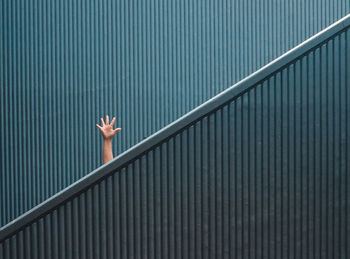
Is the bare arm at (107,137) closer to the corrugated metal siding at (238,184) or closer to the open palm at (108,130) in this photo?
the open palm at (108,130)

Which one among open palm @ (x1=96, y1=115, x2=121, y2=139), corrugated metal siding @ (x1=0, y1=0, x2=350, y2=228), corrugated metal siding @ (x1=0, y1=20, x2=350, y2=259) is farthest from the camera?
corrugated metal siding @ (x1=0, y1=0, x2=350, y2=228)

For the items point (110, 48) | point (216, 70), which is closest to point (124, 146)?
point (110, 48)

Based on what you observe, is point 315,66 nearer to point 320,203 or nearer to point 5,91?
point 320,203

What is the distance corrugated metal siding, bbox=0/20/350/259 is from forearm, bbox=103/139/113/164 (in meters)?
2.85

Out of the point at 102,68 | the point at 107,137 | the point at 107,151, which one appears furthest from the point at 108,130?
the point at 102,68

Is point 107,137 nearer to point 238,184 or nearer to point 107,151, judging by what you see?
point 107,151

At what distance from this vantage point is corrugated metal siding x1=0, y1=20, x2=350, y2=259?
8.37 ft

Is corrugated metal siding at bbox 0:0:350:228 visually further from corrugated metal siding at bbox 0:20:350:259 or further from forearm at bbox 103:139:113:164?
corrugated metal siding at bbox 0:20:350:259

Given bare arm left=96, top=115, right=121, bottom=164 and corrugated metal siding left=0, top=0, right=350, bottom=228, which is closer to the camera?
bare arm left=96, top=115, right=121, bottom=164

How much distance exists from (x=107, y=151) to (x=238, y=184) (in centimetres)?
328

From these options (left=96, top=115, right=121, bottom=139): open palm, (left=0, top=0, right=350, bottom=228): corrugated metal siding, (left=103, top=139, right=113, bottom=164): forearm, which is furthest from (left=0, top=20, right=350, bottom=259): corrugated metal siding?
(left=0, top=0, right=350, bottom=228): corrugated metal siding

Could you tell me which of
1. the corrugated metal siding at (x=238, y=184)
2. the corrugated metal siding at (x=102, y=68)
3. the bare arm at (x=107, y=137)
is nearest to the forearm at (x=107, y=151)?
the bare arm at (x=107, y=137)

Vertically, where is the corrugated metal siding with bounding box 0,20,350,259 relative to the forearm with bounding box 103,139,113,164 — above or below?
above

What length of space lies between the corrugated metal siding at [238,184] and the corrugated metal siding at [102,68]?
338cm
